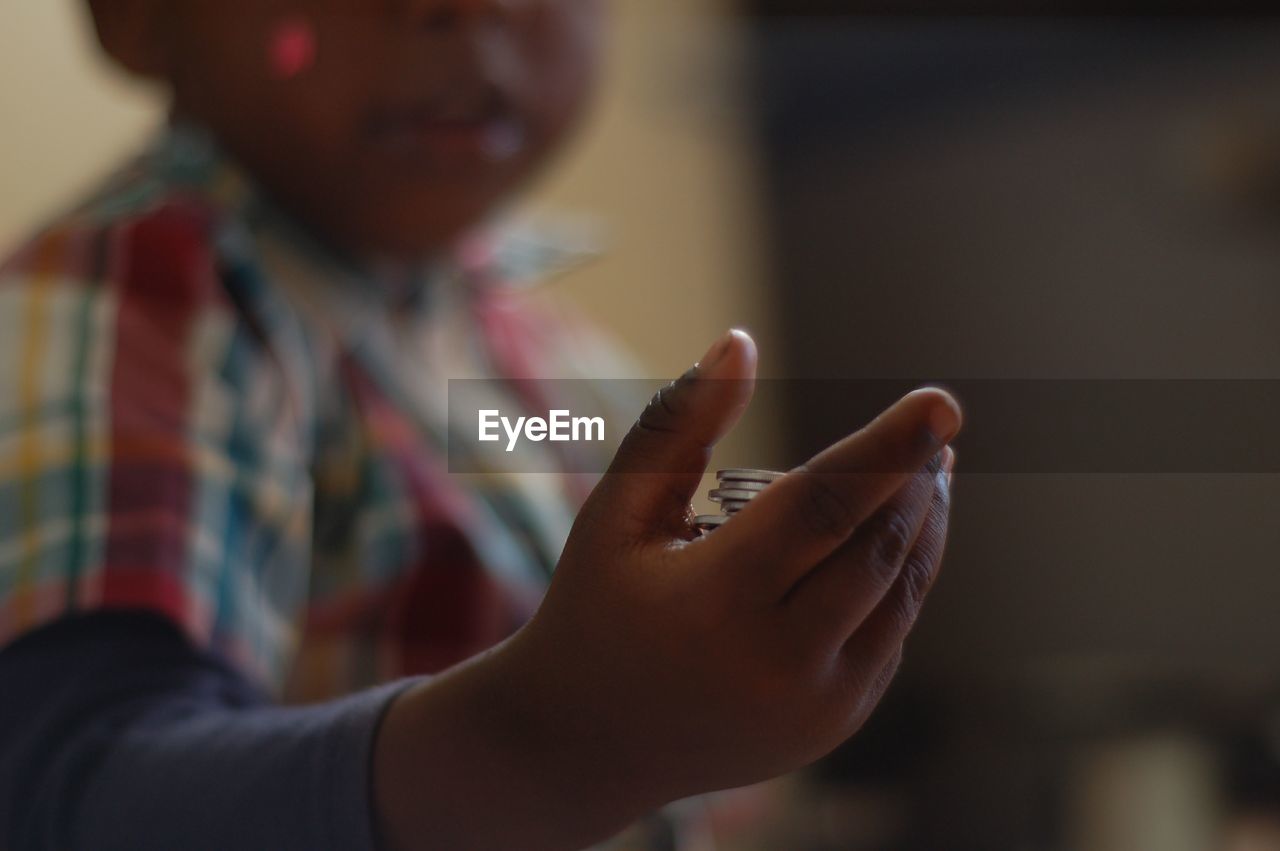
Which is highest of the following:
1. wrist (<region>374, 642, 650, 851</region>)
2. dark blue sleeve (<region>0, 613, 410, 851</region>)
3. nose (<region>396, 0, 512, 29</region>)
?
nose (<region>396, 0, 512, 29</region>)

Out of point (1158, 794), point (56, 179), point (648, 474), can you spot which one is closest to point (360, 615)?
point (648, 474)

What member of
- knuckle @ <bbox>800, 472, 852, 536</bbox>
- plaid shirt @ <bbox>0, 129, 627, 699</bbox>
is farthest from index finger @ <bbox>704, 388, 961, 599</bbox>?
plaid shirt @ <bbox>0, 129, 627, 699</bbox>

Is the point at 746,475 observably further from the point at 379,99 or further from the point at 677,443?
the point at 379,99

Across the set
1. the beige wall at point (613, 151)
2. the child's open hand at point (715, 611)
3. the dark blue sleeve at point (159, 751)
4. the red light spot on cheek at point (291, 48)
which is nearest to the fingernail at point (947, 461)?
the child's open hand at point (715, 611)

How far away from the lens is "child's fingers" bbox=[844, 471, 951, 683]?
A: 20 cm

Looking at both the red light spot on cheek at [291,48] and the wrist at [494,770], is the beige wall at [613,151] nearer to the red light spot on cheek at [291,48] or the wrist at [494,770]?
the red light spot on cheek at [291,48]

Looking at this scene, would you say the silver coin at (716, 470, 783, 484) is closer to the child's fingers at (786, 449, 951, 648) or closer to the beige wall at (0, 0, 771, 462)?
the child's fingers at (786, 449, 951, 648)

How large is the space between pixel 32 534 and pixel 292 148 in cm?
13

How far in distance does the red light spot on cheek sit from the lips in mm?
25

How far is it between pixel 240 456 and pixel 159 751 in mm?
87

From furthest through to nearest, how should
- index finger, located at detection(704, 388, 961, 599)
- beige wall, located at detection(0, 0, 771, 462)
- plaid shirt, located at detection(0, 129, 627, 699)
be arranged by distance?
beige wall, located at detection(0, 0, 771, 462) < plaid shirt, located at detection(0, 129, 627, 699) < index finger, located at detection(704, 388, 961, 599)

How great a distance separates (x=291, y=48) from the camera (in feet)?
1.14

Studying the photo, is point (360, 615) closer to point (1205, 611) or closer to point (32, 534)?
point (32, 534)

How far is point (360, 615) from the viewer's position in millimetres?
353
